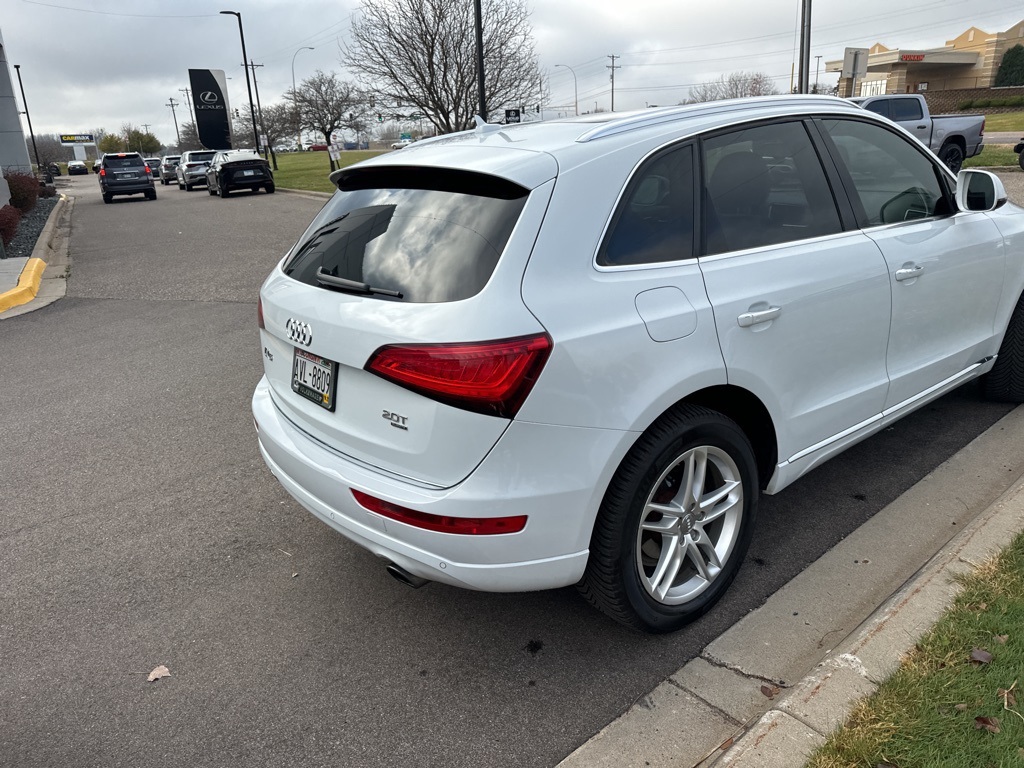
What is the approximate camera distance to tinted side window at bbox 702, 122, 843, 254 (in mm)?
2854

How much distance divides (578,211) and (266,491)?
257 cm

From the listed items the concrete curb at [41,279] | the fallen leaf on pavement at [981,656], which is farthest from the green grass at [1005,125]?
the fallen leaf on pavement at [981,656]

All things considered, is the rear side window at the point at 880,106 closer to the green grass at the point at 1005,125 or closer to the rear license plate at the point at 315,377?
the rear license plate at the point at 315,377

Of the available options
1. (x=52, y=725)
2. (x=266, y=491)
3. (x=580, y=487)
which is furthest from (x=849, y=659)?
(x=266, y=491)

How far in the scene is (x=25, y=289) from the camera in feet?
31.0

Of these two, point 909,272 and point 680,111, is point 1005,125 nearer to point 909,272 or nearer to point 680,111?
point 909,272

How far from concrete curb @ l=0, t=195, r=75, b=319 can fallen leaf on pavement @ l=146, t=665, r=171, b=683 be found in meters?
7.50

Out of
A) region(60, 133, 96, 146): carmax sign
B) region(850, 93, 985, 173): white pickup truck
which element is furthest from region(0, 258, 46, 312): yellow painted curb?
region(60, 133, 96, 146): carmax sign

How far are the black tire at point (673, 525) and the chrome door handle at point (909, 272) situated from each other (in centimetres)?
117

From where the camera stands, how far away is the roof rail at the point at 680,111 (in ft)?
8.93

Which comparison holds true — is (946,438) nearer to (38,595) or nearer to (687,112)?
(687,112)

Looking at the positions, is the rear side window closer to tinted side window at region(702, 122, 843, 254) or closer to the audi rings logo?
tinted side window at region(702, 122, 843, 254)

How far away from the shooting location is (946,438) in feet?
14.5

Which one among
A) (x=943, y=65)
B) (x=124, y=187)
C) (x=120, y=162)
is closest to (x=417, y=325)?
(x=124, y=187)
